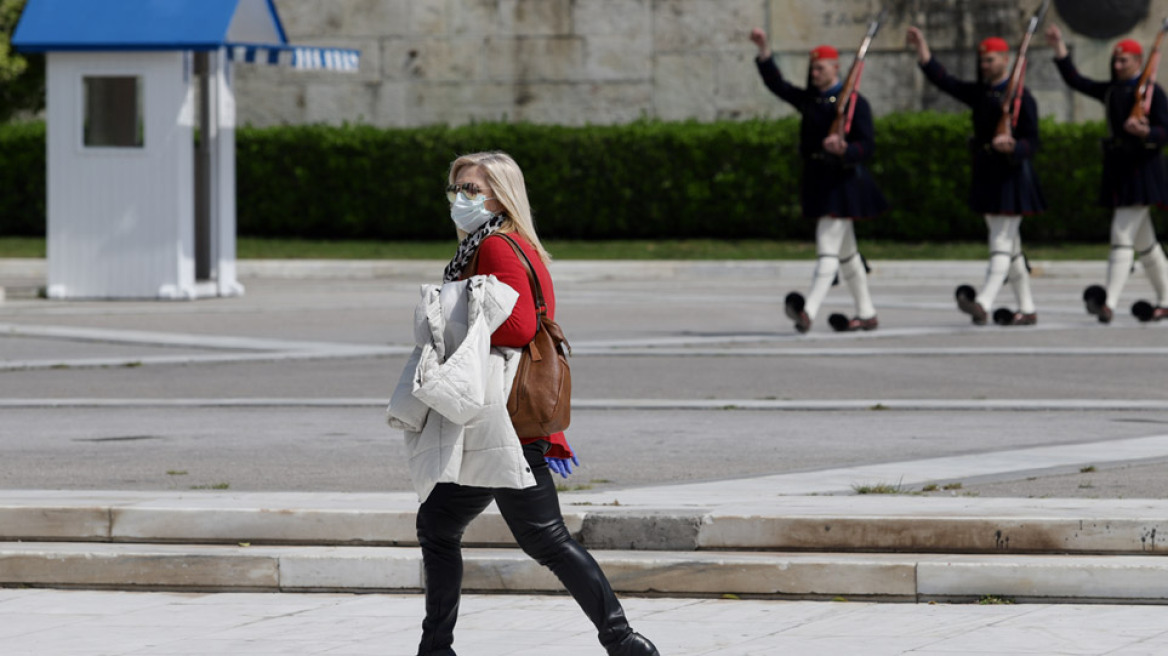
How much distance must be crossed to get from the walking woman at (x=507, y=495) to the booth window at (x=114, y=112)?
14992mm

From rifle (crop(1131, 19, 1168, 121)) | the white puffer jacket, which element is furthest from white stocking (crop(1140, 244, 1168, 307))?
the white puffer jacket

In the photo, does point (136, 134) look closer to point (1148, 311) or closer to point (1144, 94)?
→ point (1144, 94)

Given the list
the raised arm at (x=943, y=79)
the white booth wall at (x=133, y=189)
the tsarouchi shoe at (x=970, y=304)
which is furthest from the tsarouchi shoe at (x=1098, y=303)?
the white booth wall at (x=133, y=189)

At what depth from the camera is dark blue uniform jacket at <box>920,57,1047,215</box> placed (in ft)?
50.3

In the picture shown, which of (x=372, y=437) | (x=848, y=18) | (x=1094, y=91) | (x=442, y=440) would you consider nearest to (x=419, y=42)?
(x=848, y=18)

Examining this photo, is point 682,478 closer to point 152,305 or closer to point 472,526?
point 472,526

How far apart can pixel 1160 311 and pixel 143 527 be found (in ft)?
34.8

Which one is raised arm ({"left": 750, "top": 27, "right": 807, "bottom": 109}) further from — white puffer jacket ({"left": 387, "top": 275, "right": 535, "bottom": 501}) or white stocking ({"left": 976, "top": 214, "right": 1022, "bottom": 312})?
white puffer jacket ({"left": 387, "top": 275, "right": 535, "bottom": 501})

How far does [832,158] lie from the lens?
14.8 m

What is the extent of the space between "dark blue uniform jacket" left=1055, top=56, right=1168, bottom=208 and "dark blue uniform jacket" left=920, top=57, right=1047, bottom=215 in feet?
1.64

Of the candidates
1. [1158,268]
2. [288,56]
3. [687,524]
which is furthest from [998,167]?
[687,524]

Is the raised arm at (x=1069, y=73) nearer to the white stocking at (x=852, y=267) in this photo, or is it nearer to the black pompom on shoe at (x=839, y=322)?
the white stocking at (x=852, y=267)

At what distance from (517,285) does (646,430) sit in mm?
4846

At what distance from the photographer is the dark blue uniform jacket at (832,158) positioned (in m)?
14.8
